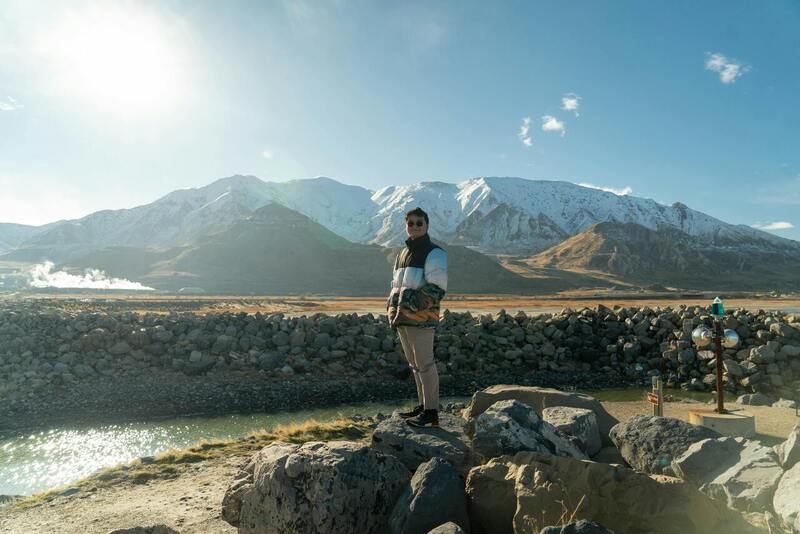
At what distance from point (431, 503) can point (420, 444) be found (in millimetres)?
1288

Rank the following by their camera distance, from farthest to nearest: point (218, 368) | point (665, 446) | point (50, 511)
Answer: point (218, 368) < point (50, 511) < point (665, 446)

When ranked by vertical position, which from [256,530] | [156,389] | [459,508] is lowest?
[156,389]

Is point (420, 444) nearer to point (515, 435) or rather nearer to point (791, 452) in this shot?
point (515, 435)

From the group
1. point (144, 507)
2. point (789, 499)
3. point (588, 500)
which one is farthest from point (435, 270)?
point (144, 507)

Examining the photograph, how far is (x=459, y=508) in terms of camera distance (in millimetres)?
4633

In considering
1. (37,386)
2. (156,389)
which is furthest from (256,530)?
(37,386)

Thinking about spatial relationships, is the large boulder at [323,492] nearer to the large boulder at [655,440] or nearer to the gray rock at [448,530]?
the gray rock at [448,530]

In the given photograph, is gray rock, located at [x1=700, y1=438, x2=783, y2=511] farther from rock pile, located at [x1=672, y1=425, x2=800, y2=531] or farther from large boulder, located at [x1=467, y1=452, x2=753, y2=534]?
large boulder, located at [x1=467, y1=452, x2=753, y2=534]

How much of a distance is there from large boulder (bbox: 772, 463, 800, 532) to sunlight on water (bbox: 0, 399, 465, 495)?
12762 millimetres

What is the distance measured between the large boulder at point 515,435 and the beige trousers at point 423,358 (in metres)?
0.66

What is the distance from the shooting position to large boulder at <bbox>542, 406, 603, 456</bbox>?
6.90 m

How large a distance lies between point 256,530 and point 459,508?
6.25 feet

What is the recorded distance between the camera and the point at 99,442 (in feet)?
47.0

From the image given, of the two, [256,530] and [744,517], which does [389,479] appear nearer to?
[256,530]
